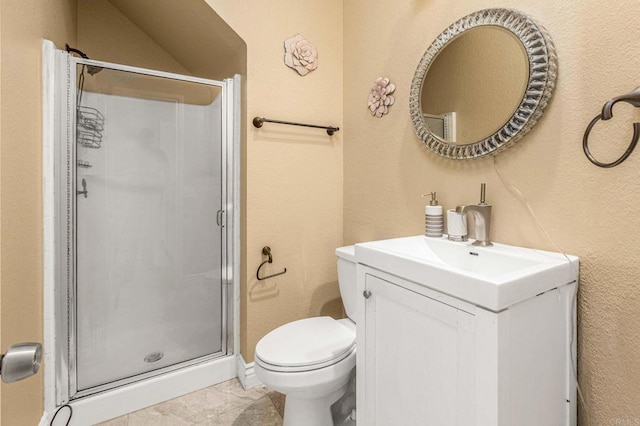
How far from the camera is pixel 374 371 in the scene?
3.60 ft

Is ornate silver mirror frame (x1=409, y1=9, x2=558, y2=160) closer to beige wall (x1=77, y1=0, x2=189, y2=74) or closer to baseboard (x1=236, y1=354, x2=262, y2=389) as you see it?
baseboard (x1=236, y1=354, x2=262, y2=389)

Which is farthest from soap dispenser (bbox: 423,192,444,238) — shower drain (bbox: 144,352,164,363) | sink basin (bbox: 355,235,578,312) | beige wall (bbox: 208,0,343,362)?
shower drain (bbox: 144,352,164,363)

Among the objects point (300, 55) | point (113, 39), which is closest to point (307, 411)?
point (300, 55)

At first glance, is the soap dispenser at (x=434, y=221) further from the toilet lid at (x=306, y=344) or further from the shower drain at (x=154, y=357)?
the shower drain at (x=154, y=357)

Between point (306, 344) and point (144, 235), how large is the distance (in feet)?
3.90

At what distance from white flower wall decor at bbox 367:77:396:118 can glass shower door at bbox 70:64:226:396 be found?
935 millimetres

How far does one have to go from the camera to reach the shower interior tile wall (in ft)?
5.47

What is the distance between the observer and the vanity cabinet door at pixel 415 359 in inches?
31.6

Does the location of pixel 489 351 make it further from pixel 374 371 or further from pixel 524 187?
pixel 524 187

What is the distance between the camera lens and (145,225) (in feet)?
6.04

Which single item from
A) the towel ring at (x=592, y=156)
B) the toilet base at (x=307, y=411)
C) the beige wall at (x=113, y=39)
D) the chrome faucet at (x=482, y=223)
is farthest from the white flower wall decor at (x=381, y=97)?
the beige wall at (x=113, y=39)

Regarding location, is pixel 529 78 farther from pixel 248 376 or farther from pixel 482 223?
pixel 248 376

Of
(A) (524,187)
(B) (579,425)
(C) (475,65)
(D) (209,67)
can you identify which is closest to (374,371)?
(B) (579,425)

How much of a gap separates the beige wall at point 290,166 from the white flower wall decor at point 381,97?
34 centimetres
